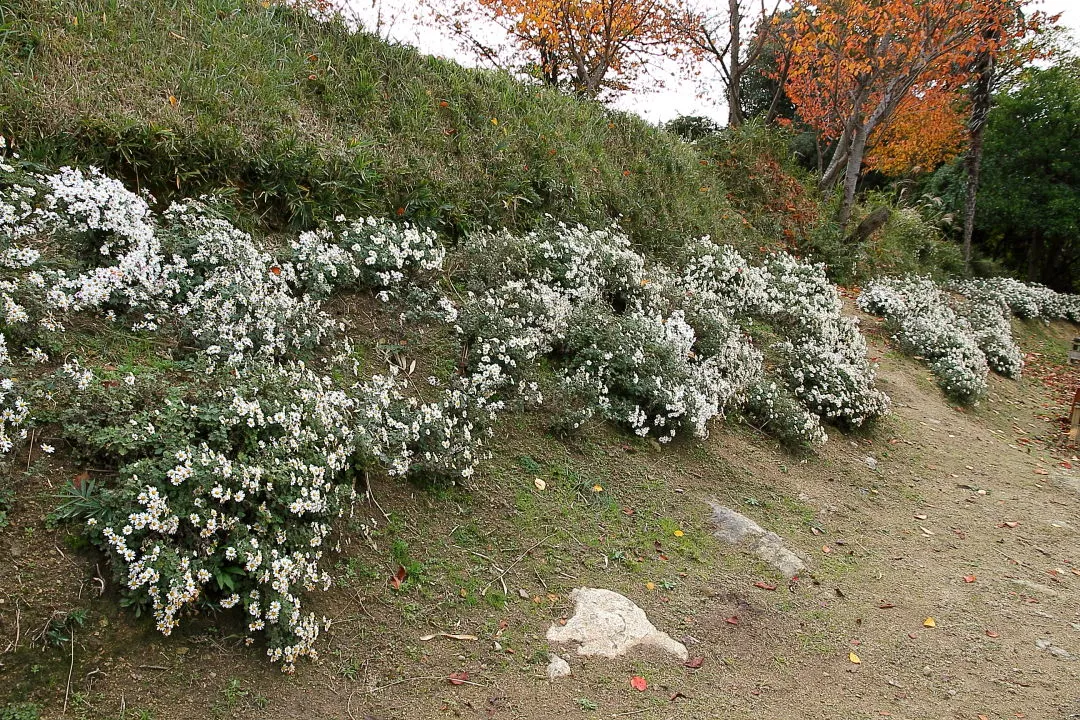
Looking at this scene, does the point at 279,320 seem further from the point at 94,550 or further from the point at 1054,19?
the point at 1054,19

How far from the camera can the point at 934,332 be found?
9227mm

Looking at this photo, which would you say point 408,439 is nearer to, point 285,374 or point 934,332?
point 285,374

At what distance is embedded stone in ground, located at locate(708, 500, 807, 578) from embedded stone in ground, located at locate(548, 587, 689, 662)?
1.12m

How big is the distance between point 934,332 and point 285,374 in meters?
8.89

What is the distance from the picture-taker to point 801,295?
847 centimetres

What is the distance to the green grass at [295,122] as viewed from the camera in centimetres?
451

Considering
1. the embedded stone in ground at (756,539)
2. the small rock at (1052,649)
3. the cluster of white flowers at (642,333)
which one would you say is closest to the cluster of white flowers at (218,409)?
the cluster of white flowers at (642,333)

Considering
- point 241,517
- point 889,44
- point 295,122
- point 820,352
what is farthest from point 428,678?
point 889,44

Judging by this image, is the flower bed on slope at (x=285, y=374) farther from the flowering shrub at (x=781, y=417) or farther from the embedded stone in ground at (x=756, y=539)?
the embedded stone in ground at (x=756, y=539)

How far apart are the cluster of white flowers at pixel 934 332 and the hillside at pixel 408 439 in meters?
0.59

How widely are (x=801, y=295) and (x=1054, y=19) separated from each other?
978cm

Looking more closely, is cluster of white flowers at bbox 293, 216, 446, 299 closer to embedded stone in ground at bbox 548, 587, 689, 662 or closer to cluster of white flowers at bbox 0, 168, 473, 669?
cluster of white flowers at bbox 0, 168, 473, 669

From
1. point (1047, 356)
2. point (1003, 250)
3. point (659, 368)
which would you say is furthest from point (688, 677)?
point (1003, 250)

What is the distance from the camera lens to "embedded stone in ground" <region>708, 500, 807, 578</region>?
4266mm
